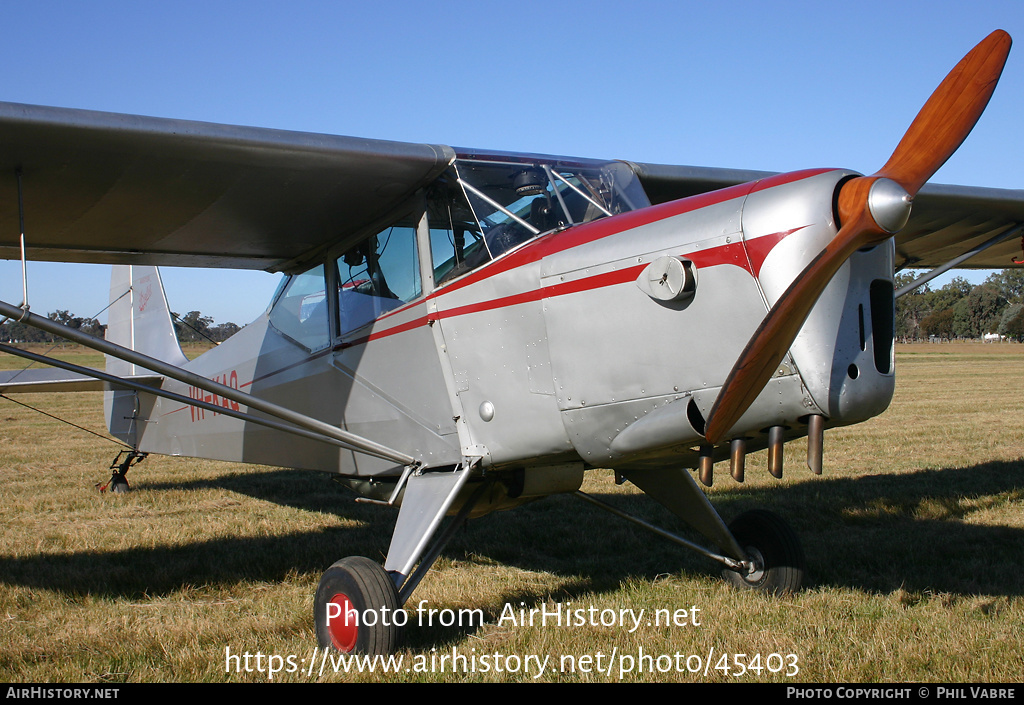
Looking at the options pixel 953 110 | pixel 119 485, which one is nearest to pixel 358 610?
pixel 953 110

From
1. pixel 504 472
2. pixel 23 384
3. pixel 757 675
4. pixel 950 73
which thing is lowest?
pixel 757 675

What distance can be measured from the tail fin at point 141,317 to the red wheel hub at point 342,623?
17.9ft

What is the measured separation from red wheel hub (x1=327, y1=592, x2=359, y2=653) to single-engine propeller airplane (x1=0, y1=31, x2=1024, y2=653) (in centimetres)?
1

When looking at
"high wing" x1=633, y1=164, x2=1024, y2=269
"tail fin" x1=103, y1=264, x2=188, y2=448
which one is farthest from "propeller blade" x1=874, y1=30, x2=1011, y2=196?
"tail fin" x1=103, y1=264, x2=188, y2=448

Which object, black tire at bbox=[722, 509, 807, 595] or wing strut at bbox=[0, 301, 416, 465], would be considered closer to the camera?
wing strut at bbox=[0, 301, 416, 465]

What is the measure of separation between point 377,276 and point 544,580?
2.19 meters

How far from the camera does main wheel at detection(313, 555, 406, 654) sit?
3561 mm

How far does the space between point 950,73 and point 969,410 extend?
1477cm

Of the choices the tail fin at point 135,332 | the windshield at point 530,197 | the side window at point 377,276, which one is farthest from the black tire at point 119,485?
the windshield at point 530,197

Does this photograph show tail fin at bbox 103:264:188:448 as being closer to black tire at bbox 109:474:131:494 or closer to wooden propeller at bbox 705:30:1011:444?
black tire at bbox 109:474:131:494
